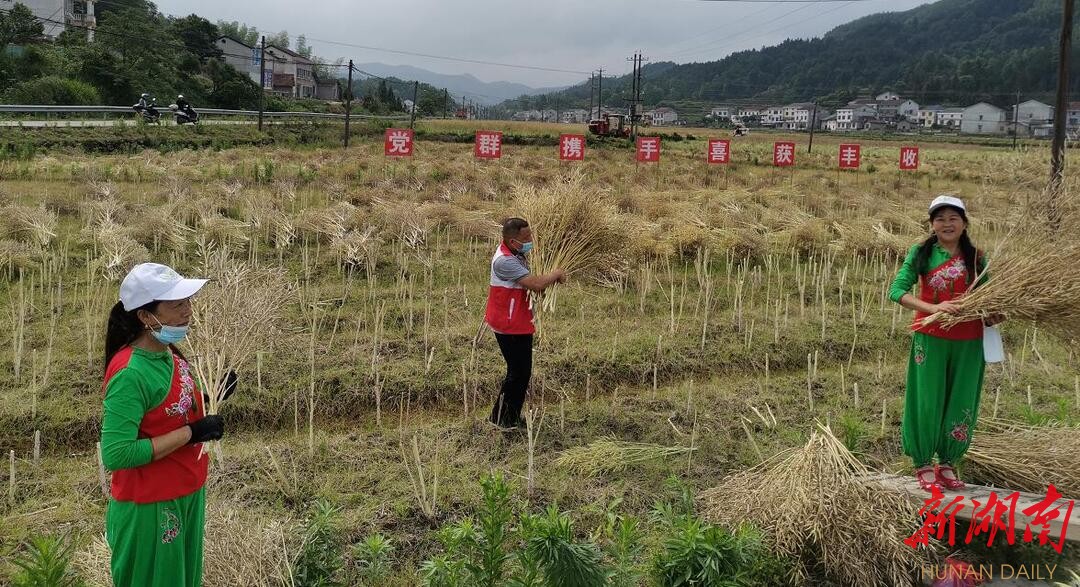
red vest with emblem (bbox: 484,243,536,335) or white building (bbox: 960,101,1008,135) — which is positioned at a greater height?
white building (bbox: 960,101,1008,135)

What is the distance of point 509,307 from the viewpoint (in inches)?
156

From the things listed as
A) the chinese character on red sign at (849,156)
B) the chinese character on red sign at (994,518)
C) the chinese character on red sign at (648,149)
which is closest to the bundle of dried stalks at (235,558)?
the chinese character on red sign at (994,518)

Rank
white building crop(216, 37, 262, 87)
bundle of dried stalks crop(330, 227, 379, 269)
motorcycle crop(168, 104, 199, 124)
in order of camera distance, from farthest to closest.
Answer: white building crop(216, 37, 262, 87) < motorcycle crop(168, 104, 199, 124) < bundle of dried stalks crop(330, 227, 379, 269)

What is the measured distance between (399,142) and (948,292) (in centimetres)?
1177

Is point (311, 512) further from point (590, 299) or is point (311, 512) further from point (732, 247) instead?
point (732, 247)

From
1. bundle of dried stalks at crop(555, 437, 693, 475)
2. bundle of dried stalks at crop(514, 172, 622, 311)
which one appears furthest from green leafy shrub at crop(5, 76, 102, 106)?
bundle of dried stalks at crop(555, 437, 693, 475)

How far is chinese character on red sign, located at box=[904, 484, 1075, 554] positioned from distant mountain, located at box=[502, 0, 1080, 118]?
3301 inches

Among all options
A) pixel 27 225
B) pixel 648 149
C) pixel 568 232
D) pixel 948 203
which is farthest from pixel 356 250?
pixel 648 149

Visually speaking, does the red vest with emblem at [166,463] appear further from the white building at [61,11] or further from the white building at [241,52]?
the white building at [241,52]

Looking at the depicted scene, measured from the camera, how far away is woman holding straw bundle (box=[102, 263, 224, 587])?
188 centimetres

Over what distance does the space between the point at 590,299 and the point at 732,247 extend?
7.62ft

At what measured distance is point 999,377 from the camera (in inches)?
207

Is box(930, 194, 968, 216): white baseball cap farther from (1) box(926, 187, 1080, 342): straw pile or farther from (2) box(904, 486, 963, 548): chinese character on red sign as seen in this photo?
(2) box(904, 486, 963, 548): chinese character on red sign

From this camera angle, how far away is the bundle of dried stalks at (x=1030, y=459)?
3.34m
